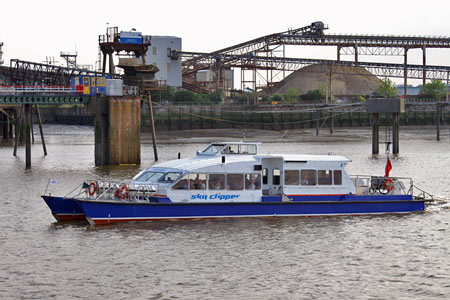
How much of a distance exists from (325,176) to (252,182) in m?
3.76

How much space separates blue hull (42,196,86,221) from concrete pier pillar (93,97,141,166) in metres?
23.4

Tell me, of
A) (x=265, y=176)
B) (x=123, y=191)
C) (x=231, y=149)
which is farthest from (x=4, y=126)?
(x=265, y=176)

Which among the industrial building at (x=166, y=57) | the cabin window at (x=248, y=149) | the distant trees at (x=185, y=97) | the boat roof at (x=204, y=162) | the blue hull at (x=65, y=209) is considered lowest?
Result: the blue hull at (x=65, y=209)

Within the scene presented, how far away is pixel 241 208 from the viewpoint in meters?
32.8

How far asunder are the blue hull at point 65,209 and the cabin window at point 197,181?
17.8 feet

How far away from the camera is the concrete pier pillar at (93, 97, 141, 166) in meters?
57.0

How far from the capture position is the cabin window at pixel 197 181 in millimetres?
32438

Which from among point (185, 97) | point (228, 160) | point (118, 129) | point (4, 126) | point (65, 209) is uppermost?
point (185, 97)

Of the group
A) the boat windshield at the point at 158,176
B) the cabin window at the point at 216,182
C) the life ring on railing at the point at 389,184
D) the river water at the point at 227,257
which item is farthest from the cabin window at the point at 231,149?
the life ring on railing at the point at 389,184

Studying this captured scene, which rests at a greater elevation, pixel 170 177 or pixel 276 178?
pixel 170 177

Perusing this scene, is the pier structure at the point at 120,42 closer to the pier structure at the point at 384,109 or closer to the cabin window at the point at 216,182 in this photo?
the pier structure at the point at 384,109

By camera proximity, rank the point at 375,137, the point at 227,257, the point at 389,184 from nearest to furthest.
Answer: the point at 227,257, the point at 389,184, the point at 375,137

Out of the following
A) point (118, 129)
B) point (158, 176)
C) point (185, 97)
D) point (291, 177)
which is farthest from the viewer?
point (185, 97)

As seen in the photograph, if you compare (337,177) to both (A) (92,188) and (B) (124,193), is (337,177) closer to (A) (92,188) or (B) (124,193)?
(B) (124,193)
